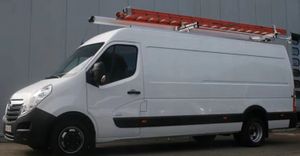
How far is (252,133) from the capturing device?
11.9m

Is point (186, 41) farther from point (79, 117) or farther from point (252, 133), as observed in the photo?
point (79, 117)

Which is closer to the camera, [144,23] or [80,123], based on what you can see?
[80,123]

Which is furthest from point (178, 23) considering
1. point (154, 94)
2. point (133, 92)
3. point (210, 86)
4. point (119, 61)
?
point (133, 92)

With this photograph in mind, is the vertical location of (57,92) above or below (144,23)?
below

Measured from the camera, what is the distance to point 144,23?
1079 centimetres

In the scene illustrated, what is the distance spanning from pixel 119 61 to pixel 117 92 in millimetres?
630

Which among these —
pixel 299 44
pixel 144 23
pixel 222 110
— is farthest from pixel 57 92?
pixel 299 44

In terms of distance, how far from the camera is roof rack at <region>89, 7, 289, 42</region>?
10531 mm

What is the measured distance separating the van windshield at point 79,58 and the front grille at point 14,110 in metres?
0.86

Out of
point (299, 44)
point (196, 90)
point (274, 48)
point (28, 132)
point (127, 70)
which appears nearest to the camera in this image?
point (28, 132)

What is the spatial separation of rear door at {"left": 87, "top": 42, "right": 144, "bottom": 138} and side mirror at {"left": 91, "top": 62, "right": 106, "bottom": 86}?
101mm

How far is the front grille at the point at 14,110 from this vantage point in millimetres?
8992

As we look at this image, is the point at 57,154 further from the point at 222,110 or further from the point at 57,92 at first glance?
the point at 222,110

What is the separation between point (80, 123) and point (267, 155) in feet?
13.2
